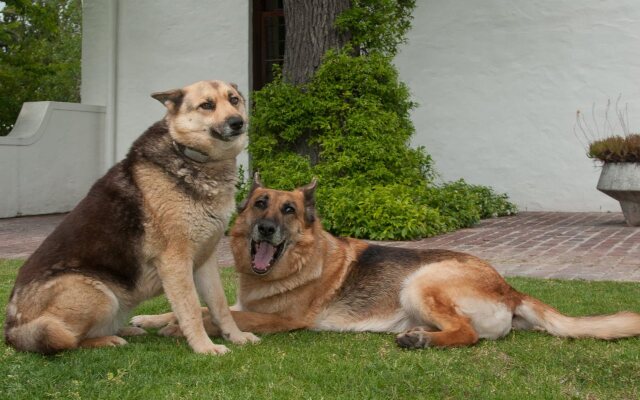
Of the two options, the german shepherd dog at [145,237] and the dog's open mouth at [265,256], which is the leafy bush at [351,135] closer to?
the dog's open mouth at [265,256]

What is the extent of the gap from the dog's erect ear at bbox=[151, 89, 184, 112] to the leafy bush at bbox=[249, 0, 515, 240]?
19.4 ft

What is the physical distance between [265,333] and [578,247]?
19.5 ft

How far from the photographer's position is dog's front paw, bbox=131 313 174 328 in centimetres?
579

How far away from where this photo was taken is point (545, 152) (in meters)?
14.2

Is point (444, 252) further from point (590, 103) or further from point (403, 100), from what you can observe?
point (590, 103)

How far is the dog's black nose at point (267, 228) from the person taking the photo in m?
5.38

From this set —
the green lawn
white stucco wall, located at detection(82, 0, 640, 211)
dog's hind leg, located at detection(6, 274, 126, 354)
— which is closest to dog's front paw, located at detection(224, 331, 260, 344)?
the green lawn

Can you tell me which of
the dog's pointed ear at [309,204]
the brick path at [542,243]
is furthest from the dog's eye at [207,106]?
the brick path at [542,243]

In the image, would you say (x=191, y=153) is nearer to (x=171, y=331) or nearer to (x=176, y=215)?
(x=176, y=215)

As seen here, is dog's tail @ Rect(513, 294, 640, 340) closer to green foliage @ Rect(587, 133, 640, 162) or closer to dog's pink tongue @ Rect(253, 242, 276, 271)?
dog's pink tongue @ Rect(253, 242, 276, 271)

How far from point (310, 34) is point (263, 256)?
23.1 feet

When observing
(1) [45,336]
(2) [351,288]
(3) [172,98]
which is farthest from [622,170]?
(1) [45,336]

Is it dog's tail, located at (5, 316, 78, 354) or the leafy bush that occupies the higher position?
the leafy bush

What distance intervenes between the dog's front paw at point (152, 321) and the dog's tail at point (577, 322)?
2.73 metres
